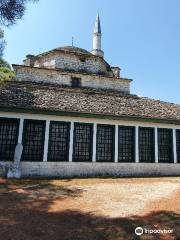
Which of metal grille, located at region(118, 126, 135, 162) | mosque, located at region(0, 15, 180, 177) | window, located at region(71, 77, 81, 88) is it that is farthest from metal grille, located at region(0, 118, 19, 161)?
window, located at region(71, 77, 81, 88)

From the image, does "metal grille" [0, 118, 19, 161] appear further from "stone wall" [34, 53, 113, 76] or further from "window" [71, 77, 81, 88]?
"stone wall" [34, 53, 113, 76]

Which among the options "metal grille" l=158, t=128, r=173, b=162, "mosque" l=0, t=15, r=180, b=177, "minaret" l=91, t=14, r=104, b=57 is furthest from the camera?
"minaret" l=91, t=14, r=104, b=57

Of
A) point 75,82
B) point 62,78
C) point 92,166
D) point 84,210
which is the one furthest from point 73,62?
point 84,210

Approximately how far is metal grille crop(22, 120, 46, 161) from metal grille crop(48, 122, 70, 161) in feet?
1.80

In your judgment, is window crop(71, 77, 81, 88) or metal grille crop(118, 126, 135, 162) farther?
window crop(71, 77, 81, 88)

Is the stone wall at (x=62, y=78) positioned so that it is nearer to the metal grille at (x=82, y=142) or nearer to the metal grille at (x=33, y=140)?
the metal grille at (x=82, y=142)

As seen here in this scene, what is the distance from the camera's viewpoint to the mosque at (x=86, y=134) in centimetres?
1576

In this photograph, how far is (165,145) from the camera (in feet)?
62.3

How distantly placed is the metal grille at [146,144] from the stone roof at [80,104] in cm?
107

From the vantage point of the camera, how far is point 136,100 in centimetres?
2198

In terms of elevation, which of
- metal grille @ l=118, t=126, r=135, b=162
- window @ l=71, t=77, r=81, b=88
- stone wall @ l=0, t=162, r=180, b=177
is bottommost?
stone wall @ l=0, t=162, r=180, b=177

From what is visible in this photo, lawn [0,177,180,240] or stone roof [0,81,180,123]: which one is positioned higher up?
stone roof [0,81,180,123]

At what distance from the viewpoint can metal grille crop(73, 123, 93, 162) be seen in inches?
660

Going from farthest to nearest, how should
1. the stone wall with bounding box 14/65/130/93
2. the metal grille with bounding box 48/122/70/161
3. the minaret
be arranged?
1. the minaret
2. the stone wall with bounding box 14/65/130/93
3. the metal grille with bounding box 48/122/70/161
